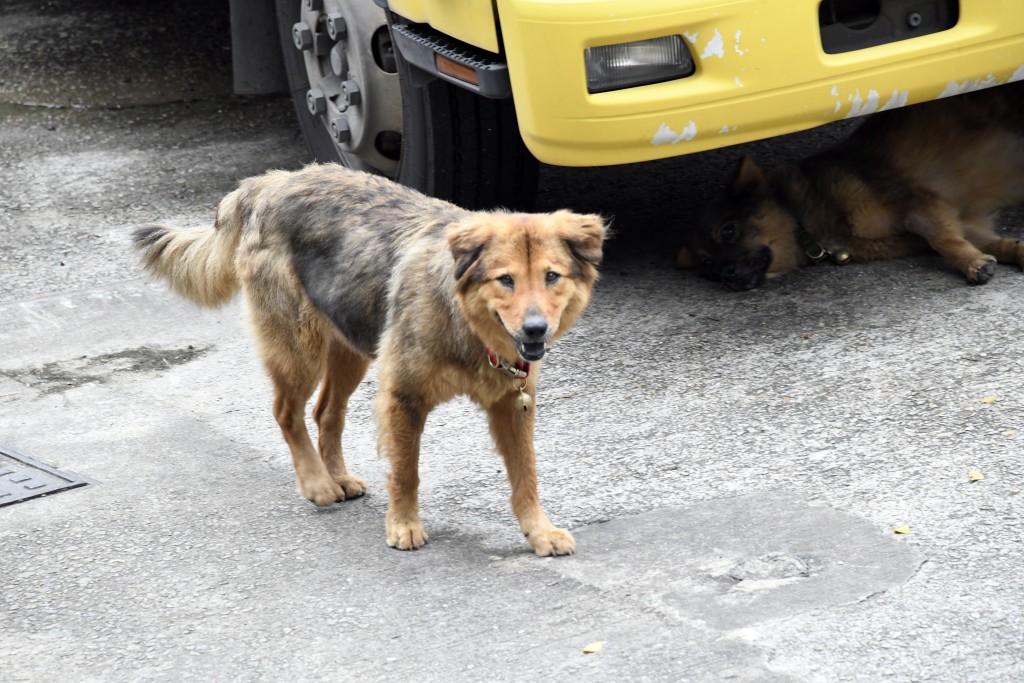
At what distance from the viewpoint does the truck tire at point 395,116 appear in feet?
19.4

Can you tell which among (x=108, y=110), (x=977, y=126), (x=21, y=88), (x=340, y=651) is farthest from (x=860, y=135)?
(x=21, y=88)

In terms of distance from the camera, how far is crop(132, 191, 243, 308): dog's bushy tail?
4.70m

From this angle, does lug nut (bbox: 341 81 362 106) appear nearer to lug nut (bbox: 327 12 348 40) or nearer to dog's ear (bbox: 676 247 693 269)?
lug nut (bbox: 327 12 348 40)

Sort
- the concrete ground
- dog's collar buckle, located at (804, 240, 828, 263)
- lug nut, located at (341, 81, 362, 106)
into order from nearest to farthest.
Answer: the concrete ground < dog's collar buckle, located at (804, 240, 828, 263) < lug nut, located at (341, 81, 362, 106)

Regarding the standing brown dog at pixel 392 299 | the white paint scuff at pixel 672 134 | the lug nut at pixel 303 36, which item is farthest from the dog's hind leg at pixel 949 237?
the lug nut at pixel 303 36

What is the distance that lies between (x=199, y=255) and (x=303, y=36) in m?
2.14

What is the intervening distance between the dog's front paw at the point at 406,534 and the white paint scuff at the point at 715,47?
1997 mm

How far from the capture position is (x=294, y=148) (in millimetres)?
8086

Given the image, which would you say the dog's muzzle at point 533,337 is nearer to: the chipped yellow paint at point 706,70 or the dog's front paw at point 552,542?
the dog's front paw at point 552,542

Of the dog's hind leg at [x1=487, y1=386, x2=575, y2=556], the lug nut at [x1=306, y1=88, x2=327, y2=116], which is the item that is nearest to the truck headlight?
the dog's hind leg at [x1=487, y1=386, x2=575, y2=556]

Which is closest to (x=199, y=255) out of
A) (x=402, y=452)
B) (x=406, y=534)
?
(x=402, y=452)

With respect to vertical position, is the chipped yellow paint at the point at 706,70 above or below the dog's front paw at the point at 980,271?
above

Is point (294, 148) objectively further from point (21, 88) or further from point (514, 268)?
point (514, 268)

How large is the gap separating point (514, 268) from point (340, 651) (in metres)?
1.12
